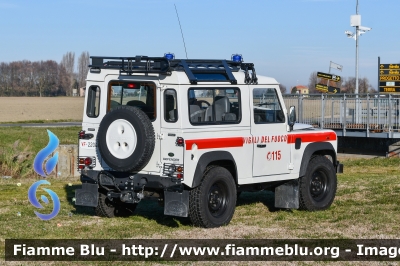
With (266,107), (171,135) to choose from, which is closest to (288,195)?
(266,107)

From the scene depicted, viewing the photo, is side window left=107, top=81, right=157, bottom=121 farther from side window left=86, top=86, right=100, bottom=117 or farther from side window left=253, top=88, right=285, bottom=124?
side window left=253, top=88, right=285, bottom=124

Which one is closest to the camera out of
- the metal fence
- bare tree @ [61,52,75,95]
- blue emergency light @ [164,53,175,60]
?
blue emergency light @ [164,53,175,60]

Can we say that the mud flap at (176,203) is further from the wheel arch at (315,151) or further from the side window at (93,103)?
the wheel arch at (315,151)

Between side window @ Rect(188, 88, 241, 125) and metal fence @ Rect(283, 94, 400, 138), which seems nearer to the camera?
side window @ Rect(188, 88, 241, 125)

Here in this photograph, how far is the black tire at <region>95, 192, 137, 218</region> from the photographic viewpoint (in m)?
10.9

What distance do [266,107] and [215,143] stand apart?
146 centimetres

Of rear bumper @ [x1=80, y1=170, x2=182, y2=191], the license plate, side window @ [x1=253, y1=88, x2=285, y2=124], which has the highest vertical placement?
side window @ [x1=253, y1=88, x2=285, y2=124]

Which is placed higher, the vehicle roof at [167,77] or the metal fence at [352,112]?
the vehicle roof at [167,77]

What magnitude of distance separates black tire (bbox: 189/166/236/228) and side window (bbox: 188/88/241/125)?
72 centimetres

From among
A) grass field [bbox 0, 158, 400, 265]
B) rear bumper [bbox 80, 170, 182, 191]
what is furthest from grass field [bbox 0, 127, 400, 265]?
rear bumper [bbox 80, 170, 182, 191]

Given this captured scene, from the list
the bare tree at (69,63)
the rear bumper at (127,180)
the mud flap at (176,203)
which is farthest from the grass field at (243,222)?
the bare tree at (69,63)

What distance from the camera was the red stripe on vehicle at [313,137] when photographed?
11.4 metres

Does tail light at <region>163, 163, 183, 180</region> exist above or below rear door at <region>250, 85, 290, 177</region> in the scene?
below

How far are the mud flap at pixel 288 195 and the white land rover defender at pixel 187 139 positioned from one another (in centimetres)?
2
